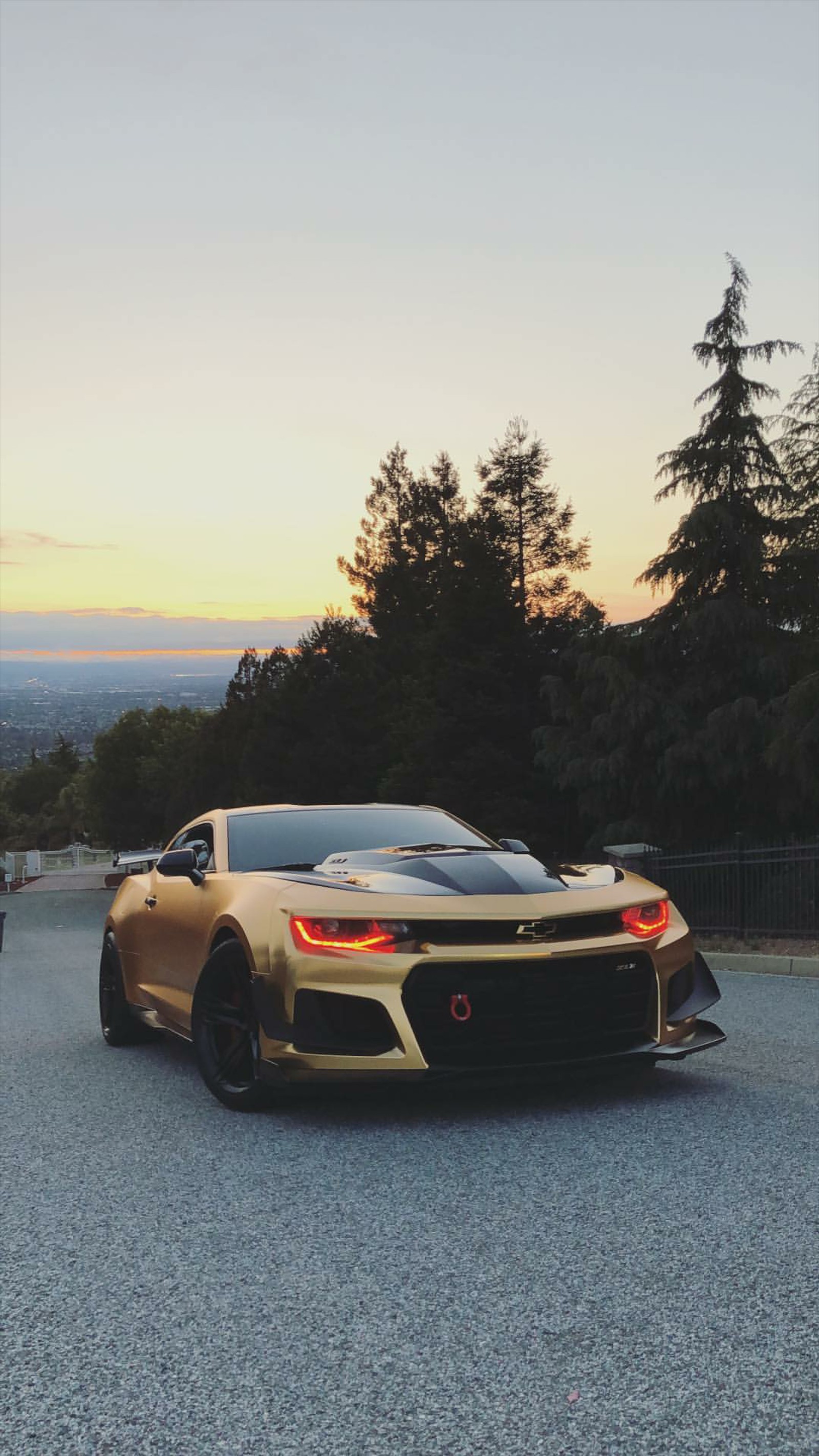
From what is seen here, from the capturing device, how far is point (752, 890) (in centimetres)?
1673

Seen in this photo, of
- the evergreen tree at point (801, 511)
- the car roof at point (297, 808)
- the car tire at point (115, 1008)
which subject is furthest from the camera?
the evergreen tree at point (801, 511)

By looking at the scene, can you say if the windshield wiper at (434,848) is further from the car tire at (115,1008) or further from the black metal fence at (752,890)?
the black metal fence at (752,890)

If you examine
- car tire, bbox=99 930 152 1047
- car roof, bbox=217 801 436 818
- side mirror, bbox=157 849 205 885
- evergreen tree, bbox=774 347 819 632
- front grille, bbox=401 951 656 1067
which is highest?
evergreen tree, bbox=774 347 819 632

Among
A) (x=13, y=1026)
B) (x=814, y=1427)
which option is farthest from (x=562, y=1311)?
(x=13, y=1026)

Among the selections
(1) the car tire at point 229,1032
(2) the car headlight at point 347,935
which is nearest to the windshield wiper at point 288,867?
(1) the car tire at point 229,1032

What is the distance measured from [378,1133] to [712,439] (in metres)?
26.4

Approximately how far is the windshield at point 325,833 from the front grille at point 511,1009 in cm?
139

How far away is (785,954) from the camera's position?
14.8m

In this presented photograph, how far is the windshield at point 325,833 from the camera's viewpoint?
6.88 metres

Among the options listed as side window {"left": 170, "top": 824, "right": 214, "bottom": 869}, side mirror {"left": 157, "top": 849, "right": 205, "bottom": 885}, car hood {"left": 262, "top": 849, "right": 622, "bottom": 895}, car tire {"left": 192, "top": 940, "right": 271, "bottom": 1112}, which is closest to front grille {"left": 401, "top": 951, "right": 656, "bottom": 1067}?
car hood {"left": 262, "top": 849, "right": 622, "bottom": 895}

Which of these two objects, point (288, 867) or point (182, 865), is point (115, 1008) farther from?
point (288, 867)

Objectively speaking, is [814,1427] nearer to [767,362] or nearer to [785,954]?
[785,954]

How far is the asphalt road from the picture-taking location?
2.87 m

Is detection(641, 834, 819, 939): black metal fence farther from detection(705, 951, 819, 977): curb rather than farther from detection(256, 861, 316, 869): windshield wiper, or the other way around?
detection(256, 861, 316, 869): windshield wiper
